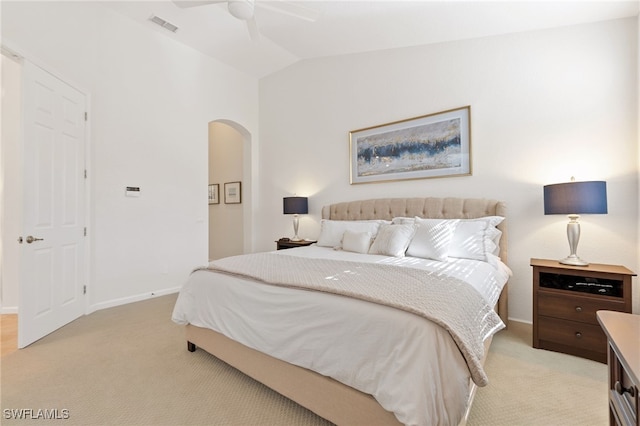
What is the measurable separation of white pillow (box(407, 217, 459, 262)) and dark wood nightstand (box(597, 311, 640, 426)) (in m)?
1.40

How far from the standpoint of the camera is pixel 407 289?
1560 mm

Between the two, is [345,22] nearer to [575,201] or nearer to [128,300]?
[575,201]

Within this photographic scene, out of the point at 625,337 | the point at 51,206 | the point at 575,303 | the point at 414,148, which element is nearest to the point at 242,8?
the point at 414,148

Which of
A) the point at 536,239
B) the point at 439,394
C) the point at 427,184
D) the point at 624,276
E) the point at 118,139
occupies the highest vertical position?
the point at 118,139

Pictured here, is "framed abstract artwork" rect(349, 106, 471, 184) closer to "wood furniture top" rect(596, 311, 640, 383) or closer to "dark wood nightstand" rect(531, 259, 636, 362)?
"dark wood nightstand" rect(531, 259, 636, 362)

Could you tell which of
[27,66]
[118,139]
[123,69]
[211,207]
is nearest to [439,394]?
[27,66]

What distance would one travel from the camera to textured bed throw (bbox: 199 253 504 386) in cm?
128

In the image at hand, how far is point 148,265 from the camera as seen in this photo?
3.92 meters

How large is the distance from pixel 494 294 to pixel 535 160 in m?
1.56

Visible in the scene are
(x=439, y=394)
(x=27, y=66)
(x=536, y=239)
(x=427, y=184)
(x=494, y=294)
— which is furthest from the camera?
(x=427, y=184)

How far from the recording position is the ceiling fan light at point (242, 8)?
251cm

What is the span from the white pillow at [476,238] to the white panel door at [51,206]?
380 centimetres

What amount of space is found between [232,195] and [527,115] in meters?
4.98

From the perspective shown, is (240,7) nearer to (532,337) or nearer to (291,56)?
(291,56)
